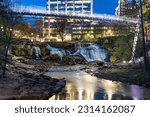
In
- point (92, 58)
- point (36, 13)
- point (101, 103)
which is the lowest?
point (92, 58)

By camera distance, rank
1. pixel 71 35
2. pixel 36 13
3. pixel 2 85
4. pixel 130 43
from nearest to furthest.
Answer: pixel 2 85, pixel 130 43, pixel 36 13, pixel 71 35

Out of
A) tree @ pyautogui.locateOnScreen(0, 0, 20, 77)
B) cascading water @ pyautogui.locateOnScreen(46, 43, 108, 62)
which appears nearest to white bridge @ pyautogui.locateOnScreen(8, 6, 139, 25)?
cascading water @ pyautogui.locateOnScreen(46, 43, 108, 62)

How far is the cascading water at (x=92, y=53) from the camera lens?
7539cm

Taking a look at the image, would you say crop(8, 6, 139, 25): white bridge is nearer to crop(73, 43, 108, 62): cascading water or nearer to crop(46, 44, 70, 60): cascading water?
crop(73, 43, 108, 62): cascading water

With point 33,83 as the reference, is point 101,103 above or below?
above

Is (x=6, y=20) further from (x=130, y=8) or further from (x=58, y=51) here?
(x=58, y=51)

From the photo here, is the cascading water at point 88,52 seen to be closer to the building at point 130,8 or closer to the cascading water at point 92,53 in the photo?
the cascading water at point 92,53

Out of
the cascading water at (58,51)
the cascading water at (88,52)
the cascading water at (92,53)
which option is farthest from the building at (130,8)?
the cascading water at (58,51)

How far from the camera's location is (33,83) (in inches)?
1133

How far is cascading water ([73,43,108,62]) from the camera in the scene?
75387mm

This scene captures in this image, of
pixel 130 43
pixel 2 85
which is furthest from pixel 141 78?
pixel 130 43

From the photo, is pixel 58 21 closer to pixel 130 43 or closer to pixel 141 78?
pixel 130 43

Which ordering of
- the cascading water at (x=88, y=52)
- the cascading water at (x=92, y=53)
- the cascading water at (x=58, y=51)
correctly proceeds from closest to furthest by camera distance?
the cascading water at (x=58, y=51), the cascading water at (x=88, y=52), the cascading water at (x=92, y=53)

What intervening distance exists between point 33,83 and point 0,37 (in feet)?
29.2
